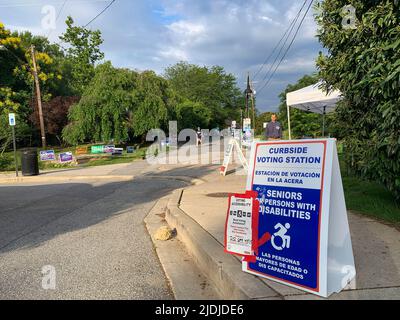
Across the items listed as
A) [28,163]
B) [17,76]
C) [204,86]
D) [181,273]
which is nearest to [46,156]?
[28,163]

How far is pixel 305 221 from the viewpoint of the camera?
3451 mm

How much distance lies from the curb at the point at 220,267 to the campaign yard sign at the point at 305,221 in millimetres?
186

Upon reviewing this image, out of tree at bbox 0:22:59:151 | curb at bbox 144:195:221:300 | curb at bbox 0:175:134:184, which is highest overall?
tree at bbox 0:22:59:151

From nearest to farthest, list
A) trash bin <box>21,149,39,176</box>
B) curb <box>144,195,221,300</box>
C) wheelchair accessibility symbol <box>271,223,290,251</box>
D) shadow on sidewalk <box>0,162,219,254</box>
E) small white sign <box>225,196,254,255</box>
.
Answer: wheelchair accessibility symbol <box>271,223,290,251</box> < small white sign <box>225,196,254,255</box> < curb <box>144,195,221,300</box> < shadow on sidewalk <box>0,162,219,254</box> < trash bin <box>21,149,39,176</box>

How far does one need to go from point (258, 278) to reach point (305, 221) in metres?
0.75

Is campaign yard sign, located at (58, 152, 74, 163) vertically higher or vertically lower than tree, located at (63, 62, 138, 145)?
lower

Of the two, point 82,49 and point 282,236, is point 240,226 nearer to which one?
point 282,236

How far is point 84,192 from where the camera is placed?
1171cm

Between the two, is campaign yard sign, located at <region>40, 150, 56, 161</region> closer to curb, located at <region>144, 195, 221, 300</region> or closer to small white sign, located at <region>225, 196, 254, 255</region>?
curb, located at <region>144, 195, 221, 300</region>

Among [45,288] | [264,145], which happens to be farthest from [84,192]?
[264,145]

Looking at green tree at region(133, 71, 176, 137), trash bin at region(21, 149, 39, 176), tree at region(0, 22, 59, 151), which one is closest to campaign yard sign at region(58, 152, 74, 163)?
trash bin at region(21, 149, 39, 176)

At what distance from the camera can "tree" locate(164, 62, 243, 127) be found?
245ft

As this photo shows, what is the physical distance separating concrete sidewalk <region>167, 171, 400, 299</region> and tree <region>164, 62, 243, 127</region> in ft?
209

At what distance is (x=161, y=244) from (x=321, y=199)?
3128 mm
